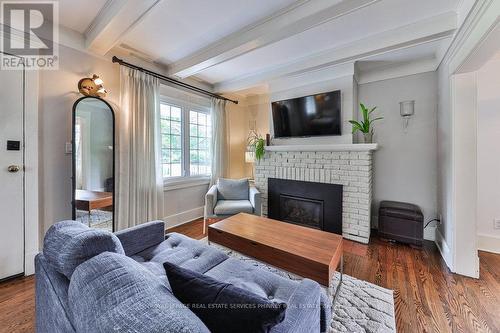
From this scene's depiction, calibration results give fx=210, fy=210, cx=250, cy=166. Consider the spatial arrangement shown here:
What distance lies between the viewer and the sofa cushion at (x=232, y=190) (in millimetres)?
3377

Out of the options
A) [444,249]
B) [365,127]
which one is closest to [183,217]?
[365,127]

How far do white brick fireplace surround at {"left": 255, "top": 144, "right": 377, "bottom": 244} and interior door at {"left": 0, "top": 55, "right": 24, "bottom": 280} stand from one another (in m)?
2.92

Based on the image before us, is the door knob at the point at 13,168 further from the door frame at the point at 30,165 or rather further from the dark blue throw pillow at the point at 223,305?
the dark blue throw pillow at the point at 223,305

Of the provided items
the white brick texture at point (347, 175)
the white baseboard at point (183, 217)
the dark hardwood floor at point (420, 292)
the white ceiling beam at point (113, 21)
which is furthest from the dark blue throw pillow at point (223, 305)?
the white baseboard at point (183, 217)

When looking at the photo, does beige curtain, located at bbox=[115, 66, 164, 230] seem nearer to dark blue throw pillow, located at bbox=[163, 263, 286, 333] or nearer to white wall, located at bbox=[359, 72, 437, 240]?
dark blue throw pillow, located at bbox=[163, 263, 286, 333]

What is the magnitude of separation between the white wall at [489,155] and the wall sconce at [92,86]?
4.40m

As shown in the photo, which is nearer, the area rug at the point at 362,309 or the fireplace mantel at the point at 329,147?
the area rug at the point at 362,309

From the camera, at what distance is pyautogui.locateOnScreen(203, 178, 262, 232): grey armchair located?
9.71 feet

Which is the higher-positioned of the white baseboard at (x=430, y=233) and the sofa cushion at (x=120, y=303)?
the sofa cushion at (x=120, y=303)

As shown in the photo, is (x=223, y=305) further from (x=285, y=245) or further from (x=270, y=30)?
(x=270, y=30)

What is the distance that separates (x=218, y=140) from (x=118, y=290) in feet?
11.2

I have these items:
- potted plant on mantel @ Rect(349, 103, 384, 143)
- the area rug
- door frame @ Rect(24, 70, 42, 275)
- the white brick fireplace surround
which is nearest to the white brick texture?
the white brick fireplace surround

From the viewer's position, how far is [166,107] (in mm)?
3305

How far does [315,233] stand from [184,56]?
8.93 feet
